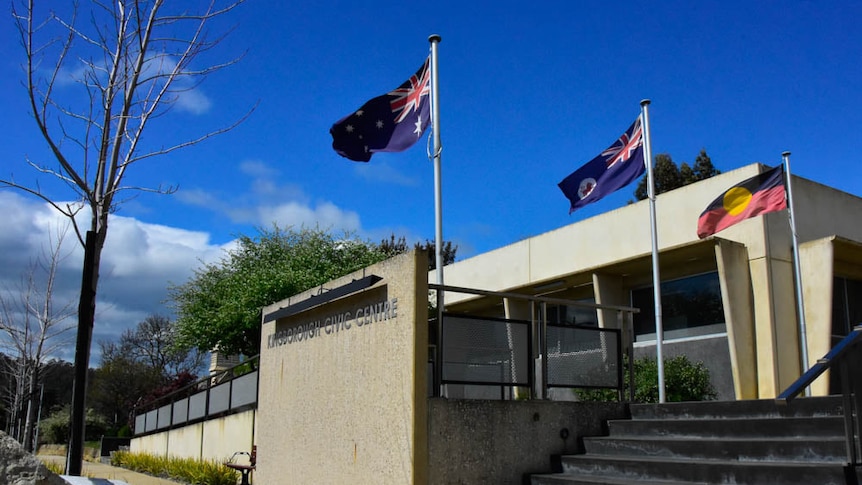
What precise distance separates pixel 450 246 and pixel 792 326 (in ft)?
127

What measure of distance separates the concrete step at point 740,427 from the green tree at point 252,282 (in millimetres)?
14424

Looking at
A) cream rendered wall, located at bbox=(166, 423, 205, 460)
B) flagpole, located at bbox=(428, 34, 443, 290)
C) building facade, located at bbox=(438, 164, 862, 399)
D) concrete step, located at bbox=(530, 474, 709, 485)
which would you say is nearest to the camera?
concrete step, located at bbox=(530, 474, 709, 485)

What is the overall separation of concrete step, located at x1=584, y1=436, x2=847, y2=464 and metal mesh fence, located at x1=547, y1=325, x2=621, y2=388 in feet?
2.65

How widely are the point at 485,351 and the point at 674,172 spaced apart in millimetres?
36468

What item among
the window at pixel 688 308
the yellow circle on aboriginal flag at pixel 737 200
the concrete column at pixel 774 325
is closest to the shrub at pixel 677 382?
the window at pixel 688 308

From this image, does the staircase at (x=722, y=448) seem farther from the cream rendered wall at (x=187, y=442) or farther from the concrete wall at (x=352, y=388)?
the cream rendered wall at (x=187, y=442)

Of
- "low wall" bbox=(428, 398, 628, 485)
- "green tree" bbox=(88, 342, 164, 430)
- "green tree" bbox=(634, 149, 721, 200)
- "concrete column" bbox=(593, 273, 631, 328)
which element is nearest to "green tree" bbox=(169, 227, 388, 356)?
"concrete column" bbox=(593, 273, 631, 328)

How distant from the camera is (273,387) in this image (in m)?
10.3

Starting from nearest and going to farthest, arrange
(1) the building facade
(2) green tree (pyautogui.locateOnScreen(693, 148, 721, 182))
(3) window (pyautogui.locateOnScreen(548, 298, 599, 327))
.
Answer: (1) the building facade
(3) window (pyautogui.locateOnScreen(548, 298, 599, 327))
(2) green tree (pyautogui.locateOnScreen(693, 148, 721, 182))

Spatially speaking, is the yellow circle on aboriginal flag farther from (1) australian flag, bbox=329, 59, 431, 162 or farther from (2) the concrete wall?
(2) the concrete wall

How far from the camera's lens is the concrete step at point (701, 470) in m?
5.59

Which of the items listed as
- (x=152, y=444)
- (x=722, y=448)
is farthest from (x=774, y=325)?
(x=152, y=444)

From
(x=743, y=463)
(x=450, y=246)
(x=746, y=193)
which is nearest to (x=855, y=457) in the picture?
(x=743, y=463)

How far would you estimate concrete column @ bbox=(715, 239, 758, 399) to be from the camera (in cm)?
1384
